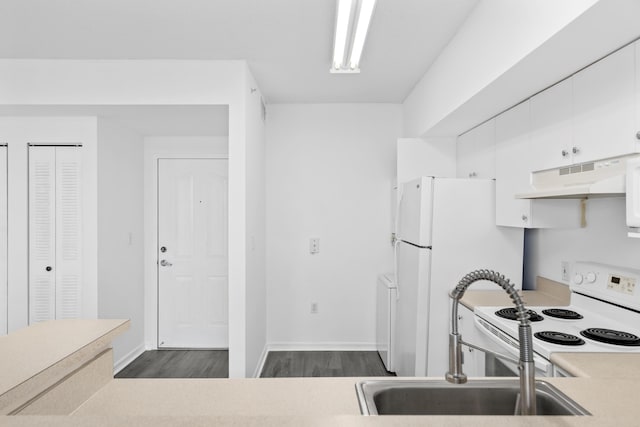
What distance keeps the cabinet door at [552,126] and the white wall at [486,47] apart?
0.34m

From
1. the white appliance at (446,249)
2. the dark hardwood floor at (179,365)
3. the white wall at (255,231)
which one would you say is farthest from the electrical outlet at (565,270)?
the dark hardwood floor at (179,365)

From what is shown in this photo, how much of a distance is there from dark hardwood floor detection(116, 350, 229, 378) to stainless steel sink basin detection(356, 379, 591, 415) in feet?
Result: 8.54

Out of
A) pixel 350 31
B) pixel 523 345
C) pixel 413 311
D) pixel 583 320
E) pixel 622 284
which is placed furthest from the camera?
pixel 413 311

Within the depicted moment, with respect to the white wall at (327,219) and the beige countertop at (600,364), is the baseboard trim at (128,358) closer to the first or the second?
the white wall at (327,219)

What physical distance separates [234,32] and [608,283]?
2.60m

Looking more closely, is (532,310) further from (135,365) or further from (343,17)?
(135,365)

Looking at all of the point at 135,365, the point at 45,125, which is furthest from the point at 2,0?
the point at 135,365

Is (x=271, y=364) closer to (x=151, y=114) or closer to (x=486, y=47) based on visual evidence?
(x=151, y=114)

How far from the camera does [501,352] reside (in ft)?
6.88

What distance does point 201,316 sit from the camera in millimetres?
4168

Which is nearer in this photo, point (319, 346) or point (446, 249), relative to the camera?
point (446, 249)

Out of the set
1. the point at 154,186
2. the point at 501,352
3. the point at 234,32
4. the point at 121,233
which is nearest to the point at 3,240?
the point at 121,233

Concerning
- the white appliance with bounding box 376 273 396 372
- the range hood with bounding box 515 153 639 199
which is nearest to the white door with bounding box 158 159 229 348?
the white appliance with bounding box 376 273 396 372

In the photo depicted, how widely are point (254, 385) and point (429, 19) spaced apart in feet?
7.38
